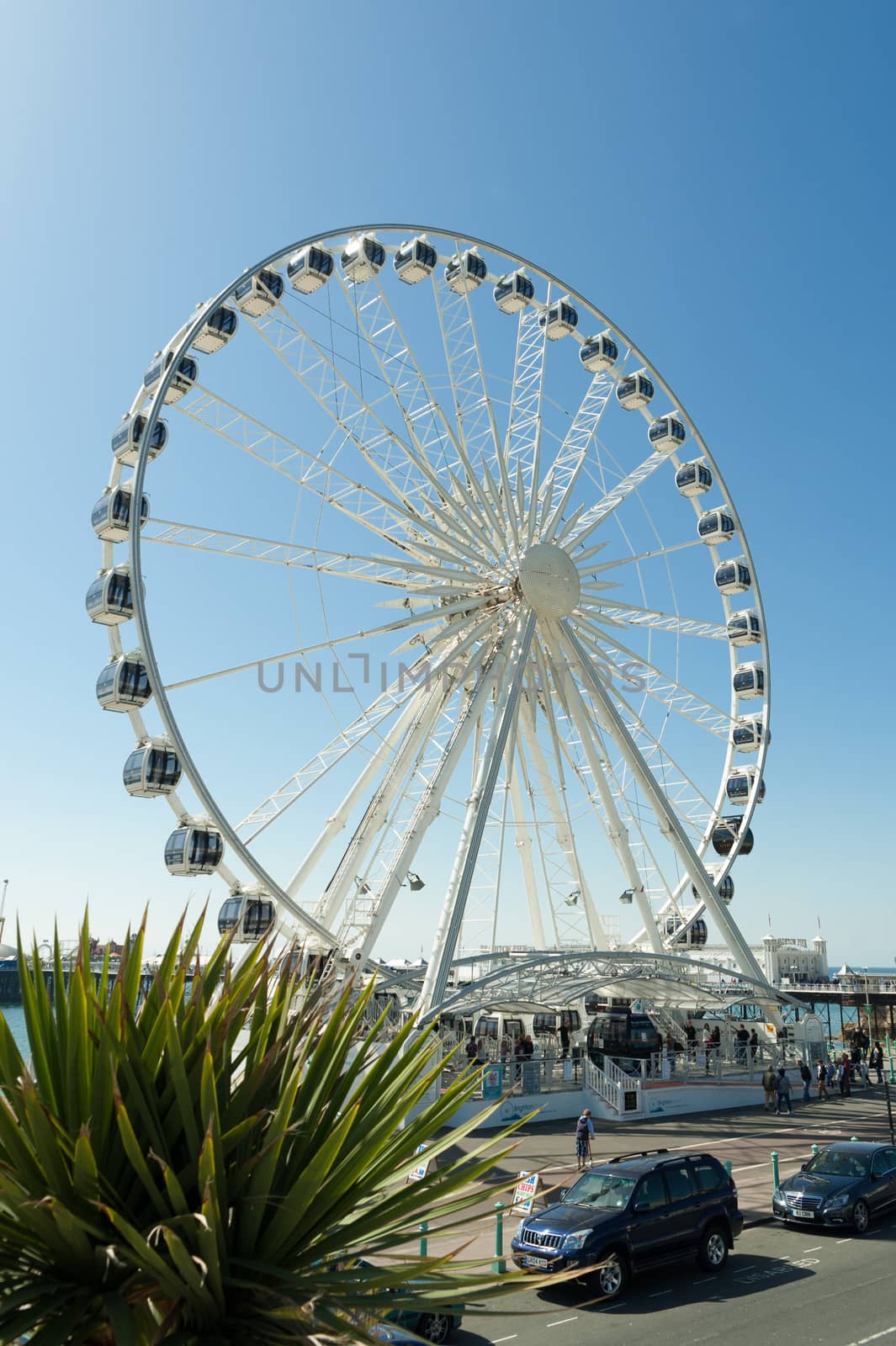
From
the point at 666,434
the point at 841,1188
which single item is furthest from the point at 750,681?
the point at 841,1188

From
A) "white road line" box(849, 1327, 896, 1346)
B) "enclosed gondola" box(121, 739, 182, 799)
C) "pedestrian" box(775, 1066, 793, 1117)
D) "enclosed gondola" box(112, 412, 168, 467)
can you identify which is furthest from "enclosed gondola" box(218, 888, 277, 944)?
"white road line" box(849, 1327, 896, 1346)

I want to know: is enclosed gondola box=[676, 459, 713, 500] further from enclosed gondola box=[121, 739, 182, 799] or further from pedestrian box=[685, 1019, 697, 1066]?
enclosed gondola box=[121, 739, 182, 799]

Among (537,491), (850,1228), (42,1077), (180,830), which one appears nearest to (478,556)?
(537,491)

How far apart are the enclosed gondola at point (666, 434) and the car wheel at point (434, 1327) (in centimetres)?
2808

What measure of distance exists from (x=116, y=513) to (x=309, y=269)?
27.7 ft

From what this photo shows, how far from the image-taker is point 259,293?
86.7ft

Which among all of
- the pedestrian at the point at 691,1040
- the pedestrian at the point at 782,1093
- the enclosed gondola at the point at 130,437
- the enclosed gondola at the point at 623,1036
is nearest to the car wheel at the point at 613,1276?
the pedestrian at the point at 782,1093

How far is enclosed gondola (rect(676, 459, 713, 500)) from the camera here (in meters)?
34.9

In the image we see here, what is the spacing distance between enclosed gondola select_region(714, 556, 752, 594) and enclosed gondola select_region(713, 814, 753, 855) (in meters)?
7.50

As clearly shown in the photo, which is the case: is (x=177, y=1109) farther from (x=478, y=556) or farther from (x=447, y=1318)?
(x=478, y=556)

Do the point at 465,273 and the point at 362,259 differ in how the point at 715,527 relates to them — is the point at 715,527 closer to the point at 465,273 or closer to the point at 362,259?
the point at 465,273

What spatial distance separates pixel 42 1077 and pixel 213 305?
2336 cm

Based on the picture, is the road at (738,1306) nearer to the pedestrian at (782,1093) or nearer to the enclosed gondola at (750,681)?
the pedestrian at (782,1093)

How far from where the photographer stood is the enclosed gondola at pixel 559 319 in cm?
3191
